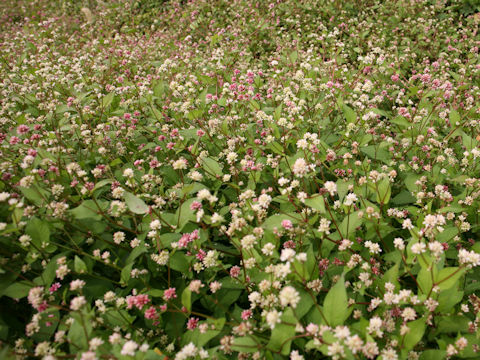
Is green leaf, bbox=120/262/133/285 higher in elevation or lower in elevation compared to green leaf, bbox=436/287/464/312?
higher

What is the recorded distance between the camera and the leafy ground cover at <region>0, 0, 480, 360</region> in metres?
1.68

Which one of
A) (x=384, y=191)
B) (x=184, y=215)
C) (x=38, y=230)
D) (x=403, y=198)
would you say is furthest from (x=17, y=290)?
(x=403, y=198)

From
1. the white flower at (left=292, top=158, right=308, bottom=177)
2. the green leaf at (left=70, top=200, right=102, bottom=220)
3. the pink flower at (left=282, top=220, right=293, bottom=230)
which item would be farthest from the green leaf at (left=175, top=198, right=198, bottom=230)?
the white flower at (left=292, top=158, right=308, bottom=177)

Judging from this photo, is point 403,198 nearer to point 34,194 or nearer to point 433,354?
point 433,354

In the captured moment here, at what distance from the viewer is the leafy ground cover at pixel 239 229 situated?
1.68 metres

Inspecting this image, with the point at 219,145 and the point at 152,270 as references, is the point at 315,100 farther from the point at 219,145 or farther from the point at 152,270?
the point at 152,270

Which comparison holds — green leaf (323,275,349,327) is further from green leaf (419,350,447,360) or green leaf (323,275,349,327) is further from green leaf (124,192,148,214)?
green leaf (124,192,148,214)

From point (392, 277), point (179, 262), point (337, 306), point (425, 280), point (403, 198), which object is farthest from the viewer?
point (403, 198)

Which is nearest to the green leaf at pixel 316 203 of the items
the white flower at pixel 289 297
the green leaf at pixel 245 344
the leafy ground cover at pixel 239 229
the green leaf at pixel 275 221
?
the leafy ground cover at pixel 239 229

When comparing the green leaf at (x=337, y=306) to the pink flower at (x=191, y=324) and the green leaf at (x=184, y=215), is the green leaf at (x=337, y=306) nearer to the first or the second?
the pink flower at (x=191, y=324)

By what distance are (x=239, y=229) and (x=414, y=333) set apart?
1.02 meters

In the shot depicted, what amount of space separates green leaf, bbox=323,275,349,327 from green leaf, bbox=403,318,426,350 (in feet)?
0.98

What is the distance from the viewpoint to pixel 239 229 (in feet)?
6.36

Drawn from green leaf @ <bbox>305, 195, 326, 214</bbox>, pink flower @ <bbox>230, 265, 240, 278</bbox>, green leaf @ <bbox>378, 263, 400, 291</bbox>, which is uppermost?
green leaf @ <bbox>305, 195, 326, 214</bbox>
